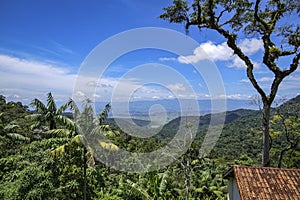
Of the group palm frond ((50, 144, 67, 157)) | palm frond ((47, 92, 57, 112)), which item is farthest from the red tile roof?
palm frond ((47, 92, 57, 112))

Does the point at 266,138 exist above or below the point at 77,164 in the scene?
above

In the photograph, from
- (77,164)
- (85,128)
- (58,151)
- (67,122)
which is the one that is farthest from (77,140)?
(77,164)

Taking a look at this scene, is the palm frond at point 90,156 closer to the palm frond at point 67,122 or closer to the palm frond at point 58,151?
the palm frond at point 58,151

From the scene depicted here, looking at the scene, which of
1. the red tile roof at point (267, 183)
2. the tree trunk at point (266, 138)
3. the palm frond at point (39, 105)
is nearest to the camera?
the red tile roof at point (267, 183)

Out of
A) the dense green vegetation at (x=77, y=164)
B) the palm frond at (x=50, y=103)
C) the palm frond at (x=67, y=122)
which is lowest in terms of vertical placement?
the dense green vegetation at (x=77, y=164)

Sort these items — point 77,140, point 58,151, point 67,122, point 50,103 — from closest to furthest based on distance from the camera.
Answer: point 58,151 < point 77,140 < point 67,122 < point 50,103

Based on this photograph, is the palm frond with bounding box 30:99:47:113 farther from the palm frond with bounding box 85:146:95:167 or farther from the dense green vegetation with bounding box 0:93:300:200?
the palm frond with bounding box 85:146:95:167

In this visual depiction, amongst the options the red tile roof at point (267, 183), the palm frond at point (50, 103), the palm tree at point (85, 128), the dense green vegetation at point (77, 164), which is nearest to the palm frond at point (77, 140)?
the dense green vegetation at point (77, 164)

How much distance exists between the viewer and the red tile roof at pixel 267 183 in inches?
253

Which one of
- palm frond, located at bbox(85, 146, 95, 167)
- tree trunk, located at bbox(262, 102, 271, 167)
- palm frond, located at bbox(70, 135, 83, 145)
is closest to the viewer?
tree trunk, located at bbox(262, 102, 271, 167)

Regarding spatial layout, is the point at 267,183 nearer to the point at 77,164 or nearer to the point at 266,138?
the point at 266,138

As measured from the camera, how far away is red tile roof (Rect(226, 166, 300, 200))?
253 inches

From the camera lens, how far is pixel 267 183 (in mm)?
6828

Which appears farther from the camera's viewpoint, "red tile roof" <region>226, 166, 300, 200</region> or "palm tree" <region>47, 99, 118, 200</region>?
"palm tree" <region>47, 99, 118, 200</region>
